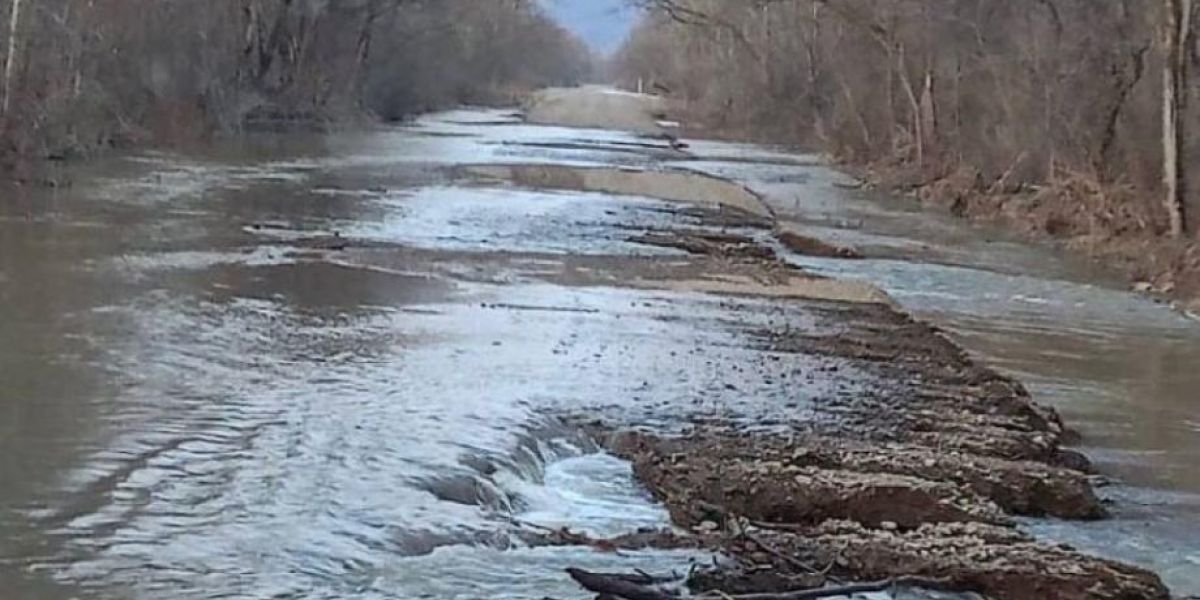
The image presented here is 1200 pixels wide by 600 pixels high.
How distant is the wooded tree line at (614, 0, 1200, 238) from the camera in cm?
2830

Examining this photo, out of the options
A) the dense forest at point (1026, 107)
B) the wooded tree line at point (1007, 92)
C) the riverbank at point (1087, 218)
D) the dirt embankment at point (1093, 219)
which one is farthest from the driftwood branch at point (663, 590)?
the wooded tree line at point (1007, 92)

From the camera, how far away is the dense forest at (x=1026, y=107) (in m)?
27.7

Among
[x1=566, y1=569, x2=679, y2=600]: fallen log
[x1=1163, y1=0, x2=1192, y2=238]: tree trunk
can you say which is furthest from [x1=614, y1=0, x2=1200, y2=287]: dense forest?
[x1=566, y1=569, x2=679, y2=600]: fallen log

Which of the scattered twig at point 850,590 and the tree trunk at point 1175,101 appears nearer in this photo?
the scattered twig at point 850,590

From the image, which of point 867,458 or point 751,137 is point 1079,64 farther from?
point 751,137

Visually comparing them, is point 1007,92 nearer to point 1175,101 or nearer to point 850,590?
point 1175,101

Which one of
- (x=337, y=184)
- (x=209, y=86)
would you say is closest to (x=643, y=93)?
(x=209, y=86)

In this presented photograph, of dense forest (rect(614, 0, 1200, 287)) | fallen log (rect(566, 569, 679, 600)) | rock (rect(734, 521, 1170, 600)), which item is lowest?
rock (rect(734, 521, 1170, 600))

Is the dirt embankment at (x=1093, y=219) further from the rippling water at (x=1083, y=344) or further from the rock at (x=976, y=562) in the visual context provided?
the rock at (x=976, y=562)

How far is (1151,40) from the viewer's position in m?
29.2

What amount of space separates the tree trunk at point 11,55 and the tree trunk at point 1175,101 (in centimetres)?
1992

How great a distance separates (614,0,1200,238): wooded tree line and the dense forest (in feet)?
0.14

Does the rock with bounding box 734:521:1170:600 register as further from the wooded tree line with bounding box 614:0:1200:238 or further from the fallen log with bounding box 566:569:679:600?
the wooded tree line with bounding box 614:0:1200:238

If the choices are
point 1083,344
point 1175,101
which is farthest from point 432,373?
point 1175,101
